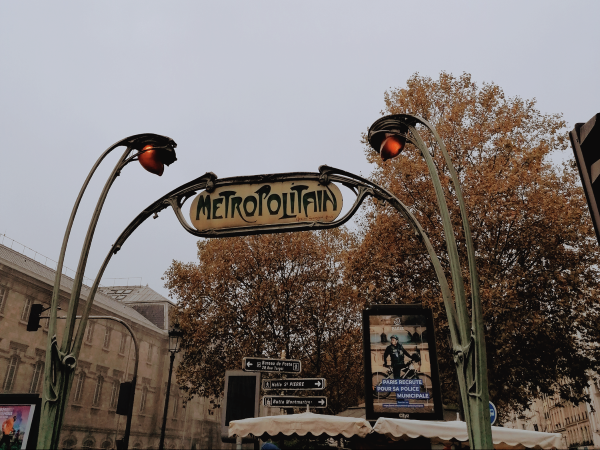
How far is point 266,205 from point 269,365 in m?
5.77

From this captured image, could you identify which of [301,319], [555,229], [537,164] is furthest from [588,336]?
[301,319]

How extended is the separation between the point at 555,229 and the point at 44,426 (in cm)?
1449

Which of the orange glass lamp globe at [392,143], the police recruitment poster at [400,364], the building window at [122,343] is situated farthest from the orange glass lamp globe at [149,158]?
the building window at [122,343]

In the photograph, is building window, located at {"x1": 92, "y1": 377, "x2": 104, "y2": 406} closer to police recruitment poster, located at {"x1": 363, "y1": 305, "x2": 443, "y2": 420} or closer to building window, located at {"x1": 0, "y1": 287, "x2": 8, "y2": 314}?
building window, located at {"x1": 0, "y1": 287, "x2": 8, "y2": 314}

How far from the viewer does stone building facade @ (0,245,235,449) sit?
2391 cm

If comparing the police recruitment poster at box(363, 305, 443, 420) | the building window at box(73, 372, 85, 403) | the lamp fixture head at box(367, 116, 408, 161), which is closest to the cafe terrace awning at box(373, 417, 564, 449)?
the police recruitment poster at box(363, 305, 443, 420)

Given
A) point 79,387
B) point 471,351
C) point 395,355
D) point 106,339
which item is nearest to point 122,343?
point 106,339

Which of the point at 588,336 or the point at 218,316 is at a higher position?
the point at 218,316

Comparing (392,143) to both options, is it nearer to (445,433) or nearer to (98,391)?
(445,433)

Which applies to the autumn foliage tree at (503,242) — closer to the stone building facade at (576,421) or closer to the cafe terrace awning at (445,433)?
the cafe terrace awning at (445,433)

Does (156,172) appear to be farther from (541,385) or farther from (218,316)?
(218,316)

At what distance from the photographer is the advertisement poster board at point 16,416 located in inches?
337

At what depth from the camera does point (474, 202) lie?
14359mm

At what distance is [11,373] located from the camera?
23484mm
